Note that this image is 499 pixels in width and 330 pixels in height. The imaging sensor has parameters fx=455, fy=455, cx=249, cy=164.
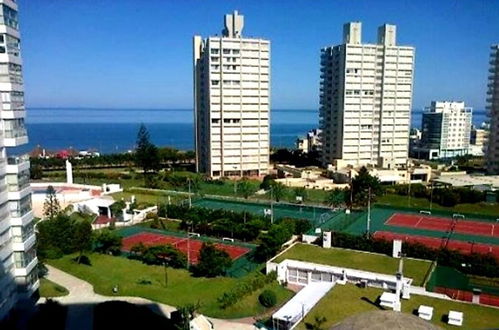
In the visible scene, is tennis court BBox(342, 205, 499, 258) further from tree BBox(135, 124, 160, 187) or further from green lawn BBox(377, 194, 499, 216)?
tree BBox(135, 124, 160, 187)

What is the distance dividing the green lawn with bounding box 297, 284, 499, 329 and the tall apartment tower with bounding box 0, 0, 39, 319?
31.2 ft

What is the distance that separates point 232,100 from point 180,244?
24057mm

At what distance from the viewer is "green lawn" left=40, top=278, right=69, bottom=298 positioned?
17.8 metres

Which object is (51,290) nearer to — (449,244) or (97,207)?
A: (97,207)

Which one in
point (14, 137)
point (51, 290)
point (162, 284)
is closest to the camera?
point (14, 137)

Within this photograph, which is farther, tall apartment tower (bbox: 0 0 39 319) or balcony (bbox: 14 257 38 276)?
balcony (bbox: 14 257 38 276)

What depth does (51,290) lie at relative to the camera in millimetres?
18125

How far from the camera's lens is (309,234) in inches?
978

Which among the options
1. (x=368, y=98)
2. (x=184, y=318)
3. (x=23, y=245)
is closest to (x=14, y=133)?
A: (x=23, y=245)

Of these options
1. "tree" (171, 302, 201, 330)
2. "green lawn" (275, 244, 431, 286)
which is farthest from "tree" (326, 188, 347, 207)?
"tree" (171, 302, 201, 330)

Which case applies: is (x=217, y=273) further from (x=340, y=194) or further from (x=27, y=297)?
(x=340, y=194)

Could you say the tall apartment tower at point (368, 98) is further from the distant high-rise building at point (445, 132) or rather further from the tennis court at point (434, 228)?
the distant high-rise building at point (445, 132)

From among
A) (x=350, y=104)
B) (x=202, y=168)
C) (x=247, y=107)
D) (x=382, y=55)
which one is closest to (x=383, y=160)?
(x=350, y=104)

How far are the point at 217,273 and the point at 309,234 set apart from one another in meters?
7.14
